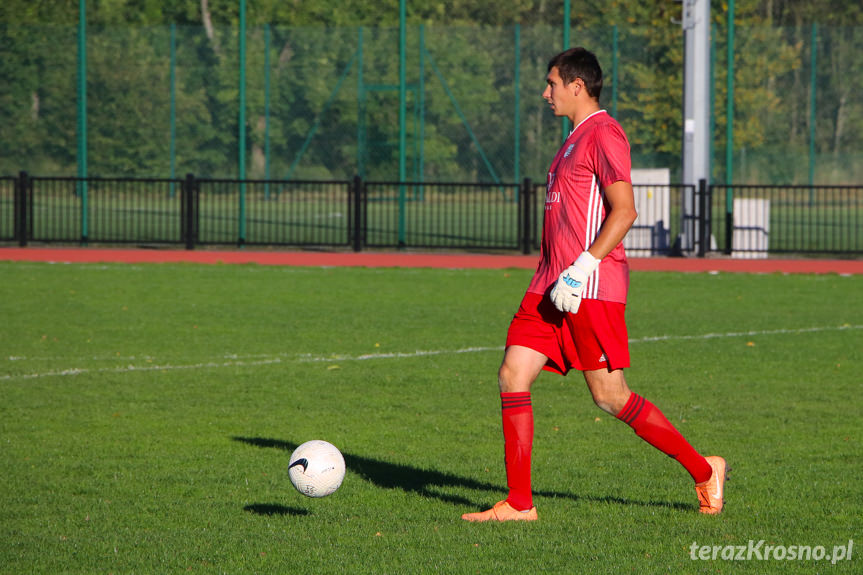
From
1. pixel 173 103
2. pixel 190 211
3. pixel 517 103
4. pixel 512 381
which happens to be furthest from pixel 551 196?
pixel 173 103

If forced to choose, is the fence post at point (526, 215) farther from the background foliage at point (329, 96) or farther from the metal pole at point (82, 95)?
the metal pole at point (82, 95)

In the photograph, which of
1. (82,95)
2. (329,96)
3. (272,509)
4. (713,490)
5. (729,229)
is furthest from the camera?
(329,96)

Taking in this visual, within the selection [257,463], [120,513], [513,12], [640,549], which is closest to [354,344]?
[257,463]

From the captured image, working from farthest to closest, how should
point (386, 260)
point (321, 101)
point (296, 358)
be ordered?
point (321, 101)
point (386, 260)
point (296, 358)

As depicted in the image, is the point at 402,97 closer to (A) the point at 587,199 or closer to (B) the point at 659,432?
(A) the point at 587,199

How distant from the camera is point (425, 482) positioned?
6465 millimetres

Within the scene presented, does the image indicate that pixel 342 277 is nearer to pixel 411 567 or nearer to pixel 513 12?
pixel 411 567

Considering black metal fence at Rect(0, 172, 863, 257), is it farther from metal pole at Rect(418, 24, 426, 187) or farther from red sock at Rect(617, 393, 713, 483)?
red sock at Rect(617, 393, 713, 483)

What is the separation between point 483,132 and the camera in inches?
1174

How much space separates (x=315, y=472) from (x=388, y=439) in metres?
1.97

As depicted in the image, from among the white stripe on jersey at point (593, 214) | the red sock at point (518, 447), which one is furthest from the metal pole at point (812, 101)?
the red sock at point (518, 447)

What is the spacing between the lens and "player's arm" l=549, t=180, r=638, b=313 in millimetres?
5316

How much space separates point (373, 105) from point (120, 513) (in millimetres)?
23784

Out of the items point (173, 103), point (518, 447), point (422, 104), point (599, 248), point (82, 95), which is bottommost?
point (518, 447)
